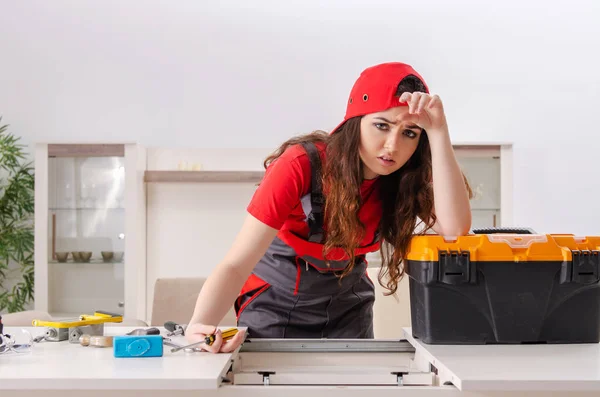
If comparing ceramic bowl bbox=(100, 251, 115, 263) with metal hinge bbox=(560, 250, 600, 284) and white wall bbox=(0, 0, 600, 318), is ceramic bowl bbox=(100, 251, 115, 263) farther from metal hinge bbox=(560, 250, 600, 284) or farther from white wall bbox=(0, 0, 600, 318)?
metal hinge bbox=(560, 250, 600, 284)

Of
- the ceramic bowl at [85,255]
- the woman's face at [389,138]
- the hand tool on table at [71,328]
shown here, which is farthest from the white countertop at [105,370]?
the ceramic bowl at [85,255]

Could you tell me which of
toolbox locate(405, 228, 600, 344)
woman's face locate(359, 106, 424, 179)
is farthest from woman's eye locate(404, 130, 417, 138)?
toolbox locate(405, 228, 600, 344)

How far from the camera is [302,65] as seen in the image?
208 inches

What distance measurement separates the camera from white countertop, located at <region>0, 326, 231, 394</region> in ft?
3.83

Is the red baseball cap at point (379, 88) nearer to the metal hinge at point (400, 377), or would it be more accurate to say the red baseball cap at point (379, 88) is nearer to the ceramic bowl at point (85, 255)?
the metal hinge at point (400, 377)

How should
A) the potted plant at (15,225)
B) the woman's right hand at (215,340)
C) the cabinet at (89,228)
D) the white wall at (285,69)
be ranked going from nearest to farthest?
1. the woman's right hand at (215,340)
2. the cabinet at (89,228)
3. the potted plant at (15,225)
4. the white wall at (285,69)

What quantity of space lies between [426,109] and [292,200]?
0.41 m

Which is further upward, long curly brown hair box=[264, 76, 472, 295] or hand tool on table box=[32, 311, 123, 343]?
long curly brown hair box=[264, 76, 472, 295]

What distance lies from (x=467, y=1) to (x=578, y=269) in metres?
4.10

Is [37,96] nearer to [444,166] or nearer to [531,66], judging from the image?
[531,66]

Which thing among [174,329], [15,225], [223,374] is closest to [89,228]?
[15,225]

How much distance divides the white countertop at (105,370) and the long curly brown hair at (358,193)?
542mm

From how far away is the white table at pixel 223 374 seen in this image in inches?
46.0

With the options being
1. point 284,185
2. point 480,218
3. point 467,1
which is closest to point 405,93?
point 284,185
